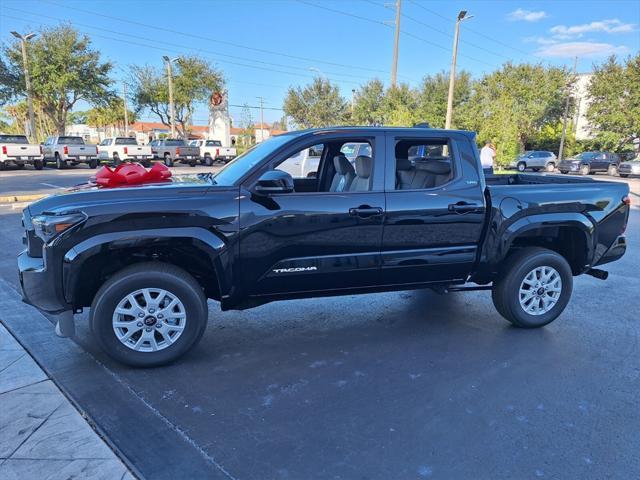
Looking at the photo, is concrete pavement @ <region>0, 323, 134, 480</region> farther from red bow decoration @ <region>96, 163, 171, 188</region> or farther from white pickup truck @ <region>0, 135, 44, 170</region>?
white pickup truck @ <region>0, 135, 44, 170</region>

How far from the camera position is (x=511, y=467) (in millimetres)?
2609

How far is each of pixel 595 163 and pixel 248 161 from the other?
35.1 meters

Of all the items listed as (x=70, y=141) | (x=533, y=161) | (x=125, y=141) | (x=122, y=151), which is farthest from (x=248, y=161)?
(x=533, y=161)

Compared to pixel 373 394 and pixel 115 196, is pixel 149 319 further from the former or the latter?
pixel 373 394

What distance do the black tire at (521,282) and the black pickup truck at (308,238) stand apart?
1 cm

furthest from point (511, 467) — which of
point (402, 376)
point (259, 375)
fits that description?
point (259, 375)

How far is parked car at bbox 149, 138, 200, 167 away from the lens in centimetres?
3078

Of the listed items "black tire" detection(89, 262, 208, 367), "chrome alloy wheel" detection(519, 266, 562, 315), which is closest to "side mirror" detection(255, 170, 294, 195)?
"black tire" detection(89, 262, 208, 367)

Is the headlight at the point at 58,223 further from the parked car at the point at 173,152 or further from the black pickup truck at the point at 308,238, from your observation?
the parked car at the point at 173,152

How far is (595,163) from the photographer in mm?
32906

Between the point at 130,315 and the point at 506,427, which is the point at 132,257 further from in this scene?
the point at 506,427

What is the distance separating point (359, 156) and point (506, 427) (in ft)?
7.90

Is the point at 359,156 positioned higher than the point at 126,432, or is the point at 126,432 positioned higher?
the point at 359,156

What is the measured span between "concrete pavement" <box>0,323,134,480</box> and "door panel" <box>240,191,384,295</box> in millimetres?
1493
